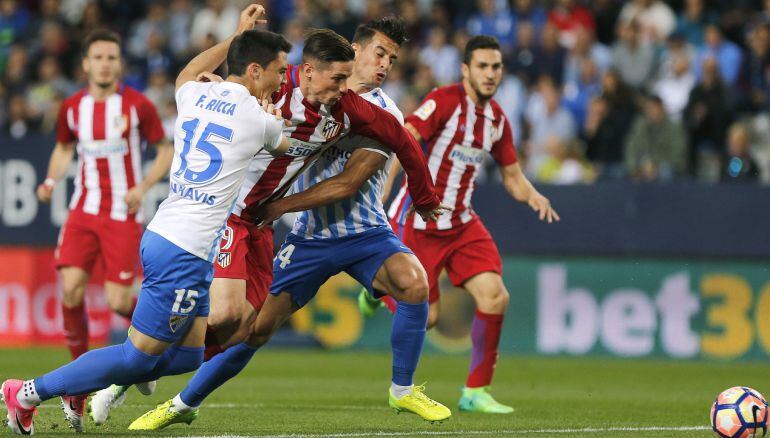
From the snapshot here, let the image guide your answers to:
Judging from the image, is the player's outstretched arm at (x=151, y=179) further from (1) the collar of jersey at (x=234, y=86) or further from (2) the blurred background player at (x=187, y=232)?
(1) the collar of jersey at (x=234, y=86)

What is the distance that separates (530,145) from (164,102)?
501 centimetres

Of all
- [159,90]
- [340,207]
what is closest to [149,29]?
[159,90]

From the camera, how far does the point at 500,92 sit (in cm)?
1633

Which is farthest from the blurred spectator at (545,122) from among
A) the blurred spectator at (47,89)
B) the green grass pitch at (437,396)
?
the blurred spectator at (47,89)

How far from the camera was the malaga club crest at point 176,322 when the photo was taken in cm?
647

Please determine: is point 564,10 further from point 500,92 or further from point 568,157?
point 568,157

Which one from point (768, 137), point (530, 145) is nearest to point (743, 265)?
point (768, 137)

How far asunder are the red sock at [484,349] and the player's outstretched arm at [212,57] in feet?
9.92

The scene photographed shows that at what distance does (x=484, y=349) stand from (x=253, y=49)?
3495mm

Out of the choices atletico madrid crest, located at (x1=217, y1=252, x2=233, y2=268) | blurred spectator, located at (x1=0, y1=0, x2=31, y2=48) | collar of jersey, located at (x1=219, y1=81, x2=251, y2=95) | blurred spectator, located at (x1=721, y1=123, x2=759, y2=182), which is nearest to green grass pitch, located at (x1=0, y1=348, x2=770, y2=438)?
atletico madrid crest, located at (x1=217, y1=252, x2=233, y2=268)

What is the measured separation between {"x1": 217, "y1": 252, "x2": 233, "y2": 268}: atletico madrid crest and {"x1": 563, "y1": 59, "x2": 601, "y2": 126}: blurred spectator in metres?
9.41

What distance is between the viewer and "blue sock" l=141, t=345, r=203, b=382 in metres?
6.68

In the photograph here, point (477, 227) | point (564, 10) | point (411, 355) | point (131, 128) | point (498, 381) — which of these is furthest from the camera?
point (564, 10)

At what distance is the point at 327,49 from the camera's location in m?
7.15
